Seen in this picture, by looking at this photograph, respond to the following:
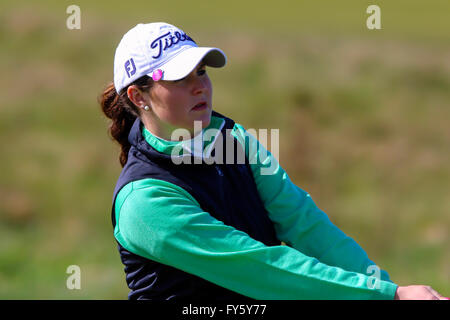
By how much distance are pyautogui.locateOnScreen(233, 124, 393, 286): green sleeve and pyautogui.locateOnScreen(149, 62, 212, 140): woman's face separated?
0.95 ft

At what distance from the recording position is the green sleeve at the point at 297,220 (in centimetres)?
289

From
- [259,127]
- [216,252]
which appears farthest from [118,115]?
[259,127]

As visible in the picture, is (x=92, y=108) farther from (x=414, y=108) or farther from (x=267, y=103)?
(x=414, y=108)

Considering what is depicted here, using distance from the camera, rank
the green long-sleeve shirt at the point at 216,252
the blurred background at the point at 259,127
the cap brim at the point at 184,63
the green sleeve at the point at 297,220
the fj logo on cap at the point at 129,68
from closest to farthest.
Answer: the green long-sleeve shirt at the point at 216,252
the cap brim at the point at 184,63
the fj logo on cap at the point at 129,68
the green sleeve at the point at 297,220
the blurred background at the point at 259,127

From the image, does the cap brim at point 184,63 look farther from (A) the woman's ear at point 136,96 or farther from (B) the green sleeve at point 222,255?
(B) the green sleeve at point 222,255

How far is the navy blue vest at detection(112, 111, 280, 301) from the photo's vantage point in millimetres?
2590

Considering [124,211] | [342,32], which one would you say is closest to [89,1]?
[342,32]

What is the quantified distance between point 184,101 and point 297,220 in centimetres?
69

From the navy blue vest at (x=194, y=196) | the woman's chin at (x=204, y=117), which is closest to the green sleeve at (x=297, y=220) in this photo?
the navy blue vest at (x=194, y=196)

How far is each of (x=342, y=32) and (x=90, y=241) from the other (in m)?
9.91

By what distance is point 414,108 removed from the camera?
12.3 meters

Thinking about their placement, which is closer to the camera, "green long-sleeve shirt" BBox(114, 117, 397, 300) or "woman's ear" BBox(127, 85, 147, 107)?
"green long-sleeve shirt" BBox(114, 117, 397, 300)

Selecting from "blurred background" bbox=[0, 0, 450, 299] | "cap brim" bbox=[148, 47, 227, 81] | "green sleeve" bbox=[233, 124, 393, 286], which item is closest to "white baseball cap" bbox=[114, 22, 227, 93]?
"cap brim" bbox=[148, 47, 227, 81]

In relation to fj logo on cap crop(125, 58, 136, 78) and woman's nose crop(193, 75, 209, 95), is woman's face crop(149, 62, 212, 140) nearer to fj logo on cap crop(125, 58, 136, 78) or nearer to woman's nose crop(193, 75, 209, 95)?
woman's nose crop(193, 75, 209, 95)
